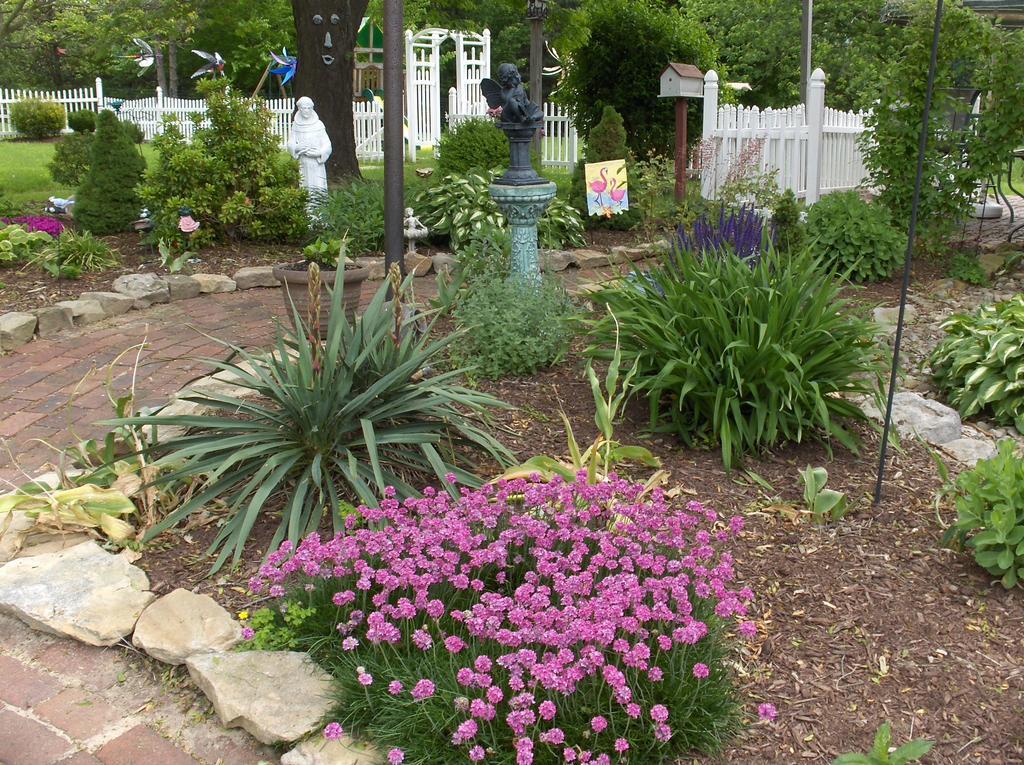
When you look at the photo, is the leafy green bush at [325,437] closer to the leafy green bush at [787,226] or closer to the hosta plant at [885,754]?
the hosta plant at [885,754]

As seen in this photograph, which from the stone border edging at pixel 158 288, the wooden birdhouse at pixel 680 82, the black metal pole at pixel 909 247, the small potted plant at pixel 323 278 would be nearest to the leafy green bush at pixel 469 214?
the stone border edging at pixel 158 288

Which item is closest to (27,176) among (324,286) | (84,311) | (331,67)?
(331,67)

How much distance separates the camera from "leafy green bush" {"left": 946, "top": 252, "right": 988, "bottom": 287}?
7.43 meters

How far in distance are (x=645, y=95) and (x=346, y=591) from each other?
1142 centimetres

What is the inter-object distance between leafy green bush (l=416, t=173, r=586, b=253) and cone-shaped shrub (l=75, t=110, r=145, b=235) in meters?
2.52

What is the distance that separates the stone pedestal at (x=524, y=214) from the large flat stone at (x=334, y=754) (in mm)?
3182

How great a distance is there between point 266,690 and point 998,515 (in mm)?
2165

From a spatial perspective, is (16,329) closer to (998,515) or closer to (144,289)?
(144,289)

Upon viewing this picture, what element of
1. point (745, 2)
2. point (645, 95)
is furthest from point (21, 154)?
point (745, 2)

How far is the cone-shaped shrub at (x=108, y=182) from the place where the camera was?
26.7ft

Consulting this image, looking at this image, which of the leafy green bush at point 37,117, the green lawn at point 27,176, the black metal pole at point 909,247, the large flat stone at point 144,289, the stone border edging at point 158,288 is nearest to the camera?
the black metal pole at point 909,247

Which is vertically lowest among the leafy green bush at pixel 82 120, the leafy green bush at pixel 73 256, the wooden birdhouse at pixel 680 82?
the leafy green bush at pixel 73 256

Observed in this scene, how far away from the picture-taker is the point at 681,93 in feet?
28.4

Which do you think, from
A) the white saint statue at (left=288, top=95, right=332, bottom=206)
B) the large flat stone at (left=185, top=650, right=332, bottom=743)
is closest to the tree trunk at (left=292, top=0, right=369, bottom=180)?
the white saint statue at (left=288, top=95, right=332, bottom=206)
